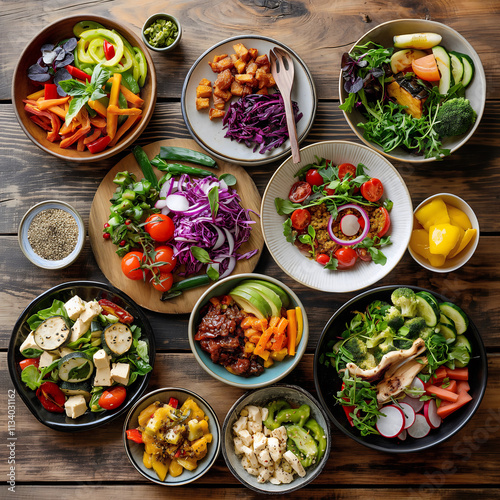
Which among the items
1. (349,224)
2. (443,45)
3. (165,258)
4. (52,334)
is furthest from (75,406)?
(443,45)

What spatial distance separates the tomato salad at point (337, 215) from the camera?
2443mm

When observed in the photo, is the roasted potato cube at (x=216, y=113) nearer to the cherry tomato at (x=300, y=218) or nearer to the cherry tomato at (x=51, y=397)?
the cherry tomato at (x=300, y=218)

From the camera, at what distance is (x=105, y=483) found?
105 inches

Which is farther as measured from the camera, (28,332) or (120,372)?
(28,332)

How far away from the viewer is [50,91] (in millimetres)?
2510

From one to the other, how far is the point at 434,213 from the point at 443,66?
32.0 inches

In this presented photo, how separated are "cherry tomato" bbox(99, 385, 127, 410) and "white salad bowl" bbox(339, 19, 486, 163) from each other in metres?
1.96

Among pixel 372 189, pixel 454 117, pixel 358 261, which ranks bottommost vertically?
pixel 358 261

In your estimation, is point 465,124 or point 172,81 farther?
point 172,81

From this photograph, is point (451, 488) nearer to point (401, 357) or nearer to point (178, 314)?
point (401, 357)

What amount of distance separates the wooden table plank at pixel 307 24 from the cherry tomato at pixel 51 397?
182 cm

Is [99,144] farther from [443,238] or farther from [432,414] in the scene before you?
[432,414]

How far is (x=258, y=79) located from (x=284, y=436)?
2.01 metres

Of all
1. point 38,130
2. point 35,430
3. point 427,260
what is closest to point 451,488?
point 427,260
